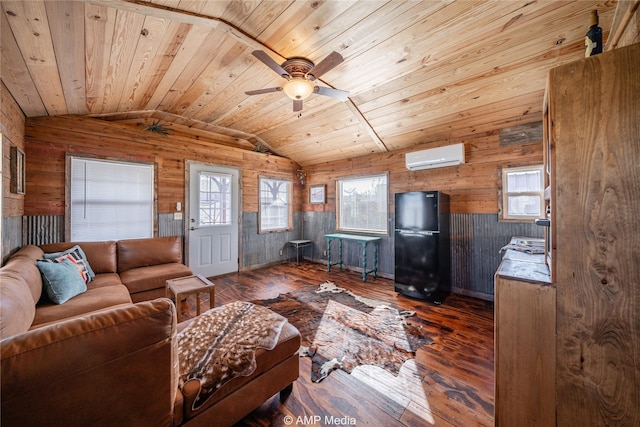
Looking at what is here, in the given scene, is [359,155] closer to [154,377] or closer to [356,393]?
[356,393]

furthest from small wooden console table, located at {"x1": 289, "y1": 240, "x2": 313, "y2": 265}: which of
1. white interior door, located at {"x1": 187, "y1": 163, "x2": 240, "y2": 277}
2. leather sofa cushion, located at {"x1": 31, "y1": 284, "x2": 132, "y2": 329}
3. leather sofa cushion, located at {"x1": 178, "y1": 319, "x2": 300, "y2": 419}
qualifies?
leather sofa cushion, located at {"x1": 178, "y1": 319, "x2": 300, "y2": 419}

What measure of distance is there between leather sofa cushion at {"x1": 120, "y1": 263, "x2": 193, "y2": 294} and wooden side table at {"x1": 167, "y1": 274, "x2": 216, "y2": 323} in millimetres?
347

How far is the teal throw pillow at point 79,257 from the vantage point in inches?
102

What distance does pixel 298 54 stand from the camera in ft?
7.88

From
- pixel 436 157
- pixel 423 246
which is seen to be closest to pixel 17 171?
pixel 423 246

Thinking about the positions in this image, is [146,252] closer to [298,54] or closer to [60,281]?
[60,281]

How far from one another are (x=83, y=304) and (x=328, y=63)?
2.95 m

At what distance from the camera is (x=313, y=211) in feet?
19.1

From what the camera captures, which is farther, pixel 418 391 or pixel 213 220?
pixel 213 220

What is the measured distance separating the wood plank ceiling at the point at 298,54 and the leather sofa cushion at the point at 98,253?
1.62 metres

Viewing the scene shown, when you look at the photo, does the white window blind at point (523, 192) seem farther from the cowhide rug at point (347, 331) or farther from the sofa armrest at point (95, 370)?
the sofa armrest at point (95, 370)

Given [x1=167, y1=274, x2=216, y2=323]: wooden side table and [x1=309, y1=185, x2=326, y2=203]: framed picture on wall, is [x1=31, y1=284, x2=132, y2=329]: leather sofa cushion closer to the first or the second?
[x1=167, y1=274, x2=216, y2=323]: wooden side table

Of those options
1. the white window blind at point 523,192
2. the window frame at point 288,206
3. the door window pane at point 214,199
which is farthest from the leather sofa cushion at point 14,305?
the white window blind at point 523,192

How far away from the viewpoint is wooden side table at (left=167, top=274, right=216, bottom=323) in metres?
2.39
